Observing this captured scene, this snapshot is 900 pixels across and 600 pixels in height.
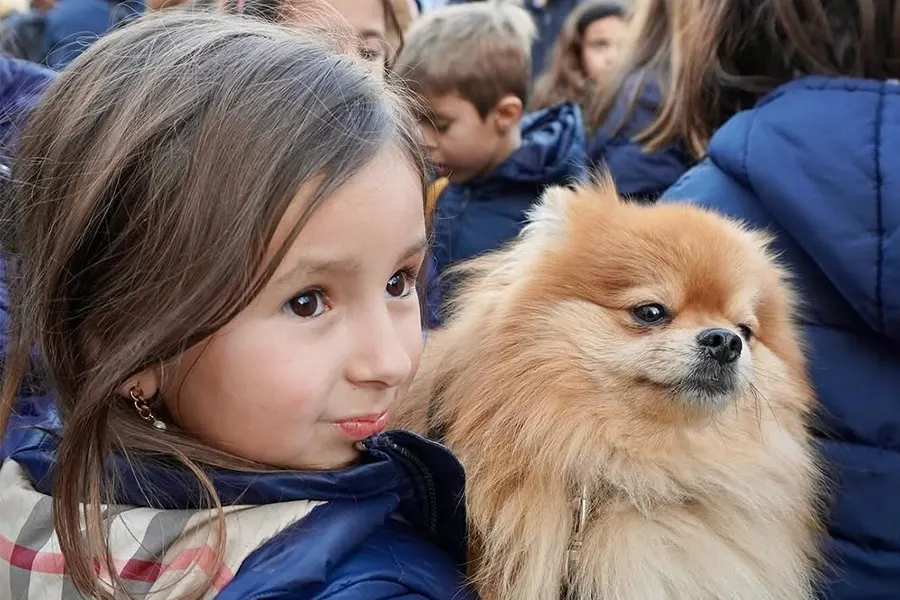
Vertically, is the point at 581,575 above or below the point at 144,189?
below

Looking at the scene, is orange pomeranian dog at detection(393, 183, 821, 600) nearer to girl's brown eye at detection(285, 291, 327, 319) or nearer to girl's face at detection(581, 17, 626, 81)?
girl's brown eye at detection(285, 291, 327, 319)

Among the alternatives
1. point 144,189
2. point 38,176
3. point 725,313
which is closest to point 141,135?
point 144,189

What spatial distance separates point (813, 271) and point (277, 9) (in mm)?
1088

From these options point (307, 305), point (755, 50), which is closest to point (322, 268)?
point (307, 305)

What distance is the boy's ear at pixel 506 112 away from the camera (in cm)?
291

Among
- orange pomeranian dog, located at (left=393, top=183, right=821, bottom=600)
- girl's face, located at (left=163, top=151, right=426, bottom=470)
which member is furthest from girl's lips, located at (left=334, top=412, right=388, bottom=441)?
orange pomeranian dog, located at (left=393, top=183, right=821, bottom=600)

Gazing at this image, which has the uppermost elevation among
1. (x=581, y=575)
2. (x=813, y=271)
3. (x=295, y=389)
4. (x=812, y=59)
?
(x=812, y=59)

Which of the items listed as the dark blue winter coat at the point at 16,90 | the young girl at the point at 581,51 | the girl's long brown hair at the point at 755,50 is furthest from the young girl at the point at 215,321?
the young girl at the point at 581,51

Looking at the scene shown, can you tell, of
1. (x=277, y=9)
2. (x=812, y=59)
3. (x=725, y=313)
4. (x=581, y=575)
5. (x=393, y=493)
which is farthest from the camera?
(x=812, y=59)

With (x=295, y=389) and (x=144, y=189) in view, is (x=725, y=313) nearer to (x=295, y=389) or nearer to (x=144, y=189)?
(x=295, y=389)

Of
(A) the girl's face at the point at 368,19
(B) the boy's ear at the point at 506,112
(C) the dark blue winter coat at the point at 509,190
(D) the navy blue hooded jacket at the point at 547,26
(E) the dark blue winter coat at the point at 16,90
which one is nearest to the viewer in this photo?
(E) the dark blue winter coat at the point at 16,90

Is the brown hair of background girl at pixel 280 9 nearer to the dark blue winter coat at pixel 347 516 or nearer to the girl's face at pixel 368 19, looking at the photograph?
the girl's face at pixel 368 19

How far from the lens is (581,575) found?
124cm

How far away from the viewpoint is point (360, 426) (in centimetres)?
98
